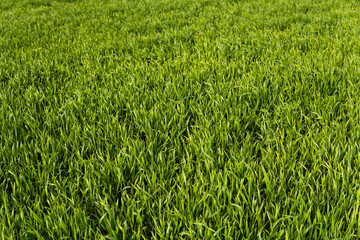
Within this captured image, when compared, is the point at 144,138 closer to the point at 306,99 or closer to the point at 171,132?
the point at 171,132

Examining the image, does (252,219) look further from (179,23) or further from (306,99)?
(179,23)

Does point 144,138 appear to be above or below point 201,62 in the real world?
below

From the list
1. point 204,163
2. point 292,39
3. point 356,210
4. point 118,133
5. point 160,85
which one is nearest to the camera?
point 356,210

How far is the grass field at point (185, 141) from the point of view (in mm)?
1438

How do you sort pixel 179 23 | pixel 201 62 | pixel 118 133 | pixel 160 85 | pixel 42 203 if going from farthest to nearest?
pixel 179 23 → pixel 201 62 → pixel 160 85 → pixel 118 133 → pixel 42 203

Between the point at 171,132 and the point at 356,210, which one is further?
the point at 171,132

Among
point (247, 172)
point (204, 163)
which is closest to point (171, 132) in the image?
point (204, 163)

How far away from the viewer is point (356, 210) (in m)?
1.38

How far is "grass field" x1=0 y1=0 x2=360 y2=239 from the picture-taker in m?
1.44

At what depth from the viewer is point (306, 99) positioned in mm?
2418

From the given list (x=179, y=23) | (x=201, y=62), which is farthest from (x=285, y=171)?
(x=179, y=23)

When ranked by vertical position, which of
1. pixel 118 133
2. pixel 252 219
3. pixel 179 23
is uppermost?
pixel 179 23

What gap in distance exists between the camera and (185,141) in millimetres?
2213

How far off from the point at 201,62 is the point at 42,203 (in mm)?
2142
